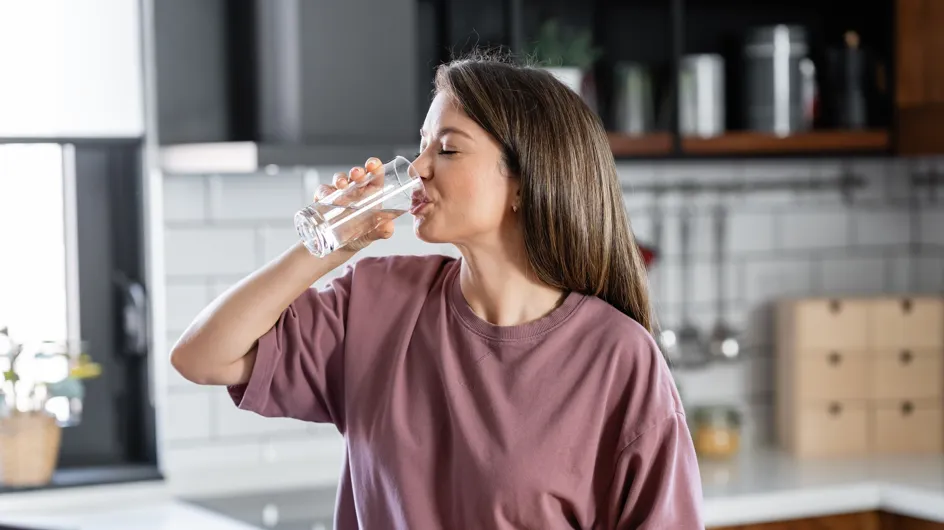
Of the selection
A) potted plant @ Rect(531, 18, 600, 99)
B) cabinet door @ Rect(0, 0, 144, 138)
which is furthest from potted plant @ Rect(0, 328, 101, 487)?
potted plant @ Rect(531, 18, 600, 99)

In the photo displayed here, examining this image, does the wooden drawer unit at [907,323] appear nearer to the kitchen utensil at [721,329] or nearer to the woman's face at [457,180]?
the kitchen utensil at [721,329]

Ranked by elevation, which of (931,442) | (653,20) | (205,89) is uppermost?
(653,20)

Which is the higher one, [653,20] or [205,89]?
[653,20]

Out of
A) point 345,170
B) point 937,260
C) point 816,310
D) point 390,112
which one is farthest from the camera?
point 937,260

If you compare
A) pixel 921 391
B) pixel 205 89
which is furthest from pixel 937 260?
pixel 205 89

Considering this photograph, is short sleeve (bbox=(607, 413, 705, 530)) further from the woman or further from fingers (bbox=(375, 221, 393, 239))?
fingers (bbox=(375, 221, 393, 239))

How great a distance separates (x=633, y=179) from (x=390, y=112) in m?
0.88

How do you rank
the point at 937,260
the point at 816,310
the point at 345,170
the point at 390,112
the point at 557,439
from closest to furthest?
the point at 557,439 → the point at 390,112 → the point at 345,170 → the point at 816,310 → the point at 937,260

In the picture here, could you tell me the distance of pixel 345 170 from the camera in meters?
2.70

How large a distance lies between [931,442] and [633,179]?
0.96 meters

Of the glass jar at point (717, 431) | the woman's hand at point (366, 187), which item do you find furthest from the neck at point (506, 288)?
the glass jar at point (717, 431)

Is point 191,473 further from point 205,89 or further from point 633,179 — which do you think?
point 633,179

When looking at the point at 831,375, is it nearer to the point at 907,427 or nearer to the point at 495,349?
the point at 907,427

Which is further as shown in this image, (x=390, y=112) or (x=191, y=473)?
(x=191, y=473)
